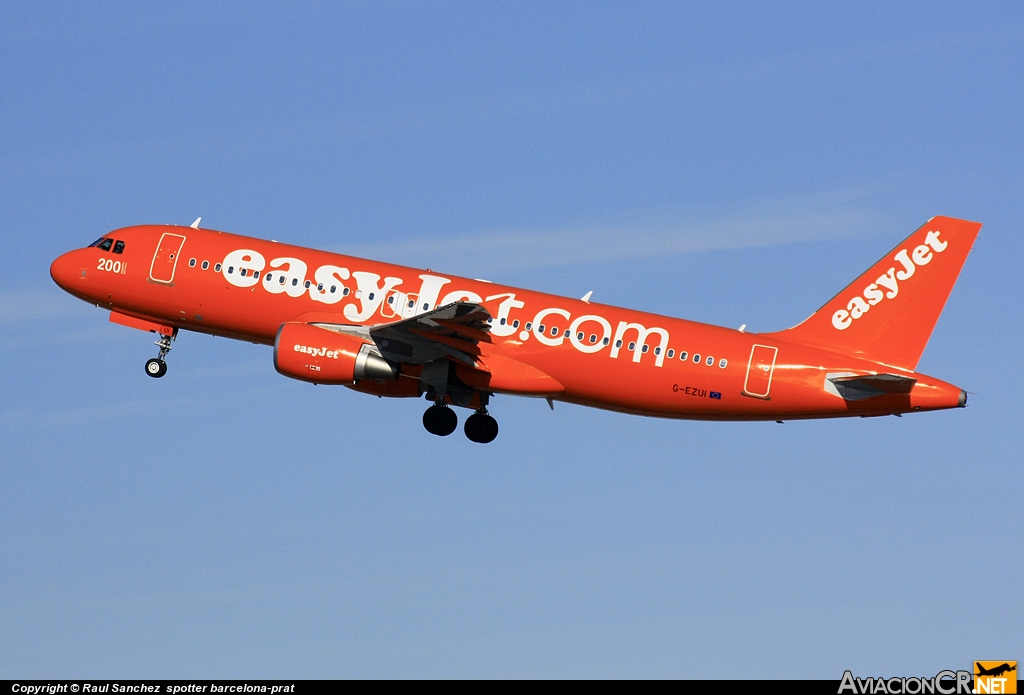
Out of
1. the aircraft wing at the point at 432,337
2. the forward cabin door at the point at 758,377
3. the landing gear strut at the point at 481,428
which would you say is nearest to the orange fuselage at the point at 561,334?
the forward cabin door at the point at 758,377

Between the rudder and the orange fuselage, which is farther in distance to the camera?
the rudder

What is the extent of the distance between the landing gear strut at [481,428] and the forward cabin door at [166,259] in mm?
12330

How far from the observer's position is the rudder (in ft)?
175

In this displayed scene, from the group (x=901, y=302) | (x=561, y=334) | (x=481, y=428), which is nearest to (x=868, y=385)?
(x=901, y=302)

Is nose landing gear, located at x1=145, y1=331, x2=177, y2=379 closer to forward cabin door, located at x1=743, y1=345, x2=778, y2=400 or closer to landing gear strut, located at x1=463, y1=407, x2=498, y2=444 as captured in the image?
landing gear strut, located at x1=463, y1=407, x2=498, y2=444

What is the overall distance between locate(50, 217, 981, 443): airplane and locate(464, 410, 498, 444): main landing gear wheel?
1.17 meters

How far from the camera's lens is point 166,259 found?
5541 cm

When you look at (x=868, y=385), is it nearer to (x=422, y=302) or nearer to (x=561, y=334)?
(x=561, y=334)

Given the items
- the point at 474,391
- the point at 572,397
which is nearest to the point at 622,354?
the point at 572,397

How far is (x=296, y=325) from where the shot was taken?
5225cm

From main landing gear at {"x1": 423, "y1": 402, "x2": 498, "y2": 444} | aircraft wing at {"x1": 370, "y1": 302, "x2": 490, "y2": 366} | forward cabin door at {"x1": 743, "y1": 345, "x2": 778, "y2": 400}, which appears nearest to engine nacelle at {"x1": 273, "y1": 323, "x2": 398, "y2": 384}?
aircraft wing at {"x1": 370, "y1": 302, "x2": 490, "y2": 366}

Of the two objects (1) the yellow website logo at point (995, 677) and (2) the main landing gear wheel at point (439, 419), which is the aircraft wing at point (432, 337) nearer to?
(2) the main landing gear wheel at point (439, 419)

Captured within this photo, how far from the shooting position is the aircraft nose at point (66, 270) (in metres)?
57.1

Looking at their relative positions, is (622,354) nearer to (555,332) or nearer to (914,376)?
(555,332)
